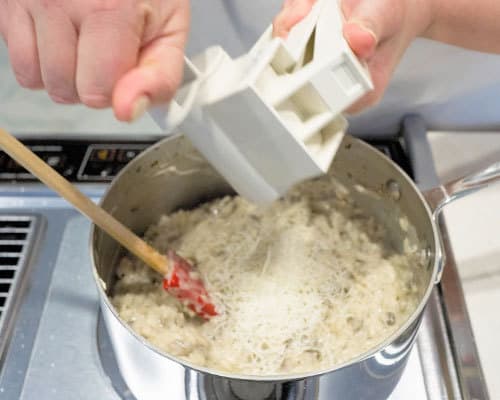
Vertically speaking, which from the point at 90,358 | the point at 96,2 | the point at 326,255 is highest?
the point at 96,2

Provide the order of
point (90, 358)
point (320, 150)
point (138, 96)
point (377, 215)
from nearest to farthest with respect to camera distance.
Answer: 1. point (138, 96)
2. point (320, 150)
3. point (90, 358)
4. point (377, 215)

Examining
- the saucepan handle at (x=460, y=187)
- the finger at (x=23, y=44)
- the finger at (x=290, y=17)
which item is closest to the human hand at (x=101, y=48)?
the finger at (x=23, y=44)

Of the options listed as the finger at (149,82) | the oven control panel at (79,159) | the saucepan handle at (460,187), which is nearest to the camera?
the finger at (149,82)

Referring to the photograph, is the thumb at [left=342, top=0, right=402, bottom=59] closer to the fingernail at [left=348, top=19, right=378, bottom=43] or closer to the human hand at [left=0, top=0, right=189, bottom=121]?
the fingernail at [left=348, top=19, right=378, bottom=43]

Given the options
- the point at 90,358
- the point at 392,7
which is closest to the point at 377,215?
the point at 392,7

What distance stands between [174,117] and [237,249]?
331 mm

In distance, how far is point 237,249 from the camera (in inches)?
29.0

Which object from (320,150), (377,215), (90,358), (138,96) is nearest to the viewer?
(138,96)

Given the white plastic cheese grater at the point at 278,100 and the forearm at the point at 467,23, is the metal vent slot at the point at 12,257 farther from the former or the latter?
the forearm at the point at 467,23

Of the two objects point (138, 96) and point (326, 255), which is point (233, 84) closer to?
point (138, 96)

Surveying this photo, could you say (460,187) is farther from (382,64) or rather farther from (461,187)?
(382,64)

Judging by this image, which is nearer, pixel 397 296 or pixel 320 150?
pixel 320 150

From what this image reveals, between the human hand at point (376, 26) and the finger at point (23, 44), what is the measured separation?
22 cm

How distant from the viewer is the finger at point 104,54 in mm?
396
